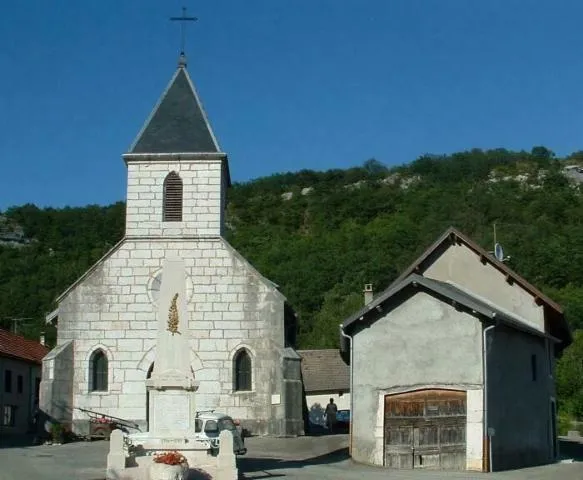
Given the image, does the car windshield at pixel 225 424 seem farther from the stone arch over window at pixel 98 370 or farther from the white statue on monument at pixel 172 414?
the stone arch over window at pixel 98 370

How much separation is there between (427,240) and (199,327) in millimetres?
47252

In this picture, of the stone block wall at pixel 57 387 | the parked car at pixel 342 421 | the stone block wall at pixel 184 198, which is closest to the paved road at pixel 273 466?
the stone block wall at pixel 57 387

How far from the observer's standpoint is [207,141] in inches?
1390

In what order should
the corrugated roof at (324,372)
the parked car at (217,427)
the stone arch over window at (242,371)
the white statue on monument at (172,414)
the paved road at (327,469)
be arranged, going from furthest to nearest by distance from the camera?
1. the corrugated roof at (324,372)
2. the stone arch over window at (242,371)
3. the parked car at (217,427)
4. the paved road at (327,469)
5. the white statue on monument at (172,414)

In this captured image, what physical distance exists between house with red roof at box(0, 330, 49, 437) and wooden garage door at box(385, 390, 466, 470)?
22.5m

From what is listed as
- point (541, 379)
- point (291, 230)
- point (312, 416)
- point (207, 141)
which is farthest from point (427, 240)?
point (541, 379)

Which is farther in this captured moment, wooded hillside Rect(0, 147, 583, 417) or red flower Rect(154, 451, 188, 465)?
wooded hillside Rect(0, 147, 583, 417)

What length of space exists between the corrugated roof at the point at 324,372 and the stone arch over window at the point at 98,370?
2244cm

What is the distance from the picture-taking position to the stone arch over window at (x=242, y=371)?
3278 centimetres

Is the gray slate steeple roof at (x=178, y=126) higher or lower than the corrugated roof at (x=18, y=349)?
higher

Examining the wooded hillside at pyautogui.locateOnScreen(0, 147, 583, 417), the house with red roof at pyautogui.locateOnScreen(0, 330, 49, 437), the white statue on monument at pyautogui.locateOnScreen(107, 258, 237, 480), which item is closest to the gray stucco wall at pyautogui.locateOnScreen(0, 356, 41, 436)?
the house with red roof at pyautogui.locateOnScreen(0, 330, 49, 437)

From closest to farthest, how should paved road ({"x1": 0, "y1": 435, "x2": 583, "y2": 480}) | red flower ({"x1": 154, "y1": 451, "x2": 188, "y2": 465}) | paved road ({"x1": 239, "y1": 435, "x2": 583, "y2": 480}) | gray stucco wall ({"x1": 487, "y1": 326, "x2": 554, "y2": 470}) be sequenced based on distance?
1. red flower ({"x1": 154, "y1": 451, "x2": 188, "y2": 465})
2. paved road ({"x1": 0, "y1": 435, "x2": 583, "y2": 480})
3. paved road ({"x1": 239, "y1": 435, "x2": 583, "y2": 480})
4. gray stucco wall ({"x1": 487, "y1": 326, "x2": 554, "y2": 470})

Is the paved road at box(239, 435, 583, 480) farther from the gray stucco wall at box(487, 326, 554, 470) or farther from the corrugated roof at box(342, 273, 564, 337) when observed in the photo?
the corrugated roof at box(342, 273, 564, 337)

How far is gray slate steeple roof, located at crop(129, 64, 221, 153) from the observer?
35.1 m
